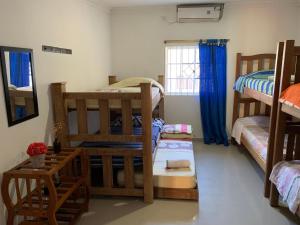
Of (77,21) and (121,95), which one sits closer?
(121,95)

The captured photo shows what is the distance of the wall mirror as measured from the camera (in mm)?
1848

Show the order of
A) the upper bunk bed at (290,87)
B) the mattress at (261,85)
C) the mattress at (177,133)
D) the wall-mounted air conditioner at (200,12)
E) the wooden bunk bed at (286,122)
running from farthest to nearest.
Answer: the wall-mounted air conditioner at (200,12)
the mattress at (177,133)
the mattress at (261,85)
the wooden bunk bed at (286,122)
the upper bunk bed at (290,87)

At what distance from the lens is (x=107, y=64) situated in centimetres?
426

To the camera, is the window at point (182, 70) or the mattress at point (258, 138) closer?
the mattress at point (258, 138)

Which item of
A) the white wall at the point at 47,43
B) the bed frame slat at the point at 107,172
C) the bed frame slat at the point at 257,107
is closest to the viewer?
the white wall at the point at 47,43

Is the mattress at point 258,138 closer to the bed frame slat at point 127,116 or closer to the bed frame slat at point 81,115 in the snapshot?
the bed frame slat at point 127,116

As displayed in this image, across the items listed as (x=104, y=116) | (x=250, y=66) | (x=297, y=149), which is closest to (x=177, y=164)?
(x=104, y=116)

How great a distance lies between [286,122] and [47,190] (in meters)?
2.25

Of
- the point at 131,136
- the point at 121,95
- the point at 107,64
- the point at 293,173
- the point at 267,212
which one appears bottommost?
the point at 267,212

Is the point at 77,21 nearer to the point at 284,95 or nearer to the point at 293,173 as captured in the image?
the point at 284,95

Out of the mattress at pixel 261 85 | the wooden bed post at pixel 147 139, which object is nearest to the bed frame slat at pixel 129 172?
the wooden bed post at pixel 147 139

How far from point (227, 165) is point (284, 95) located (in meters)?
1.53

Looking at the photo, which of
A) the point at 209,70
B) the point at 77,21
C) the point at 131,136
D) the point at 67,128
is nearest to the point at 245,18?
the point at 209,70

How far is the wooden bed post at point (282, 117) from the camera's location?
2238 millimetres
